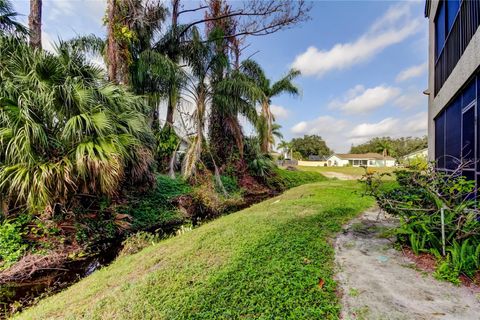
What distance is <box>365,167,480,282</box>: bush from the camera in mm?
2514

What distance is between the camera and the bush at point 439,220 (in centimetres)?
251

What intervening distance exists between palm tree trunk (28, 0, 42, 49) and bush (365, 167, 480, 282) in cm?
802

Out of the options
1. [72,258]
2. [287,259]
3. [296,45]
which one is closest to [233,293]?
[287,259]

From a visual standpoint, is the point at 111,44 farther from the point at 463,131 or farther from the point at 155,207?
the point at 463,131

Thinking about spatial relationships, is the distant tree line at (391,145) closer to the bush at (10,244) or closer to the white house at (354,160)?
the white house at (354,160)

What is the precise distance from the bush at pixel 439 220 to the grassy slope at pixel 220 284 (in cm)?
107

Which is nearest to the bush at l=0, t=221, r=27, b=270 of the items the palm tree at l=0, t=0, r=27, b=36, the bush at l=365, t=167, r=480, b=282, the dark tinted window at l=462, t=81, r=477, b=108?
the palm tree at l=0, t=0, r=27, b=36

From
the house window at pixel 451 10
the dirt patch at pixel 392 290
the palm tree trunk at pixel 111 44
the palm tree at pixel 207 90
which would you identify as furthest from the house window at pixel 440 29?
the palm tree trunk at pixel 111 44

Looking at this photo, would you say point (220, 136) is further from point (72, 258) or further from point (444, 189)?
point (444, 189)

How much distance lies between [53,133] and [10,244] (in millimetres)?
2032

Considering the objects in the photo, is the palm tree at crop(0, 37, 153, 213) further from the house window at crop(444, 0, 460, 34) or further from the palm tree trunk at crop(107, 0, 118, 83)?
the house window at crop(444, 0, 460, 34)

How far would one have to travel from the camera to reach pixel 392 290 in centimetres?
228

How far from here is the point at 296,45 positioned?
12047 mm

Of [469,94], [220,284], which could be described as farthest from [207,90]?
[220,284]
